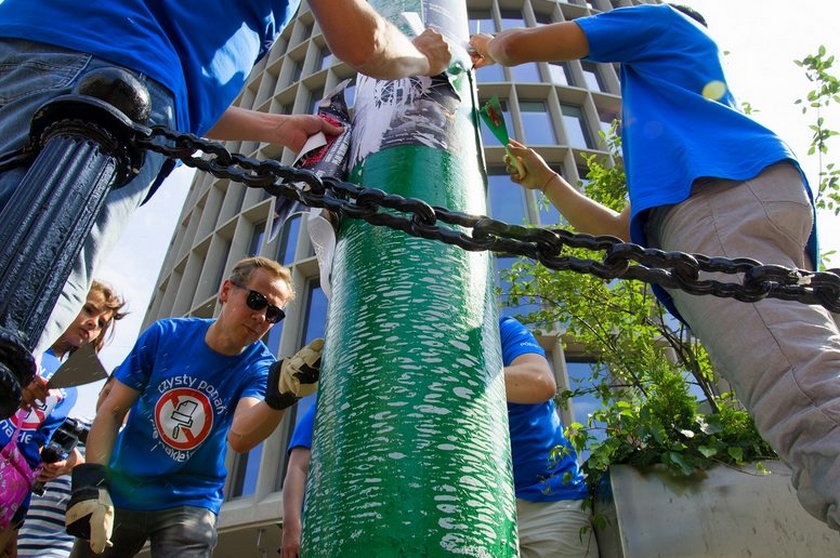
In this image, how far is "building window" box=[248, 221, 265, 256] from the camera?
50.5 feet

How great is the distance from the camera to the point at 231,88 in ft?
6.47

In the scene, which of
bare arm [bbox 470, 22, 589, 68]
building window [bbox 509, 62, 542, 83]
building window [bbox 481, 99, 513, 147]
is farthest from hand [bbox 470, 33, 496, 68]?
building window [bbox 509, 62, 542, 83]

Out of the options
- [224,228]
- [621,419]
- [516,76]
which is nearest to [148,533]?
[621,419]

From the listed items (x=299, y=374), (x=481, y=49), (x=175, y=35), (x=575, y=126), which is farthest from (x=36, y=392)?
(x=575, y=126)

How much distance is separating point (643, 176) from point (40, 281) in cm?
180

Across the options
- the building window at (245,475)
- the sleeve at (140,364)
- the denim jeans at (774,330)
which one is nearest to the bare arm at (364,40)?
the denim jeans at (774,330)

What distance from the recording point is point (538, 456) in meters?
3.03

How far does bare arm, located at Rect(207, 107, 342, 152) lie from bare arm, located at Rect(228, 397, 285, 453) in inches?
43.8

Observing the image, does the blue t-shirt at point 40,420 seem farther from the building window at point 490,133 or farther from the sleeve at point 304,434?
the building window at point 490,133

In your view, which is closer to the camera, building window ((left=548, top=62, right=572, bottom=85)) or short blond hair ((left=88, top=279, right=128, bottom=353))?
short blond hair ((left=88, top=279, right=128, bottom=353))

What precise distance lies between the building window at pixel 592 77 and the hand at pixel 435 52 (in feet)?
51.8

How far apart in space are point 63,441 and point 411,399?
10.1 feet

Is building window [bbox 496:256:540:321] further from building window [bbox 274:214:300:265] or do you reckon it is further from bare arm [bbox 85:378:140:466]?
bare arm [bbox 85:378:140:466]

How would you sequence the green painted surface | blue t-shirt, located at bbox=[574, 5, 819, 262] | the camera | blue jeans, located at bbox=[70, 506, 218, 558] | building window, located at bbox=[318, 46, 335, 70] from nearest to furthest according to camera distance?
the green painted surface → blue t-shirt, located at bbox=[574, 5, 819, 262] → blue jeans, located at bbox=[70, 506, 218, 558] → the camera → building window, located at bbox=[318, 46, 335, 70]
